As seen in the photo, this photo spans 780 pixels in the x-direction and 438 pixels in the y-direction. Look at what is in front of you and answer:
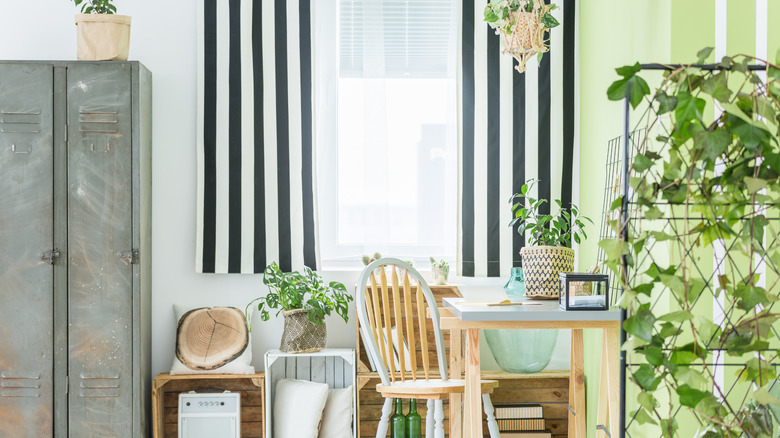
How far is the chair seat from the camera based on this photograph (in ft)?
8.44

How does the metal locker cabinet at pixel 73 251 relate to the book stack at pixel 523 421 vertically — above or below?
above

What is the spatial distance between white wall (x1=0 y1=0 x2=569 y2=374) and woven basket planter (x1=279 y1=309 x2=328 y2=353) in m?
0.30

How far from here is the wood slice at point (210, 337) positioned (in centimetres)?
353

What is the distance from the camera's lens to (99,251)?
338cm

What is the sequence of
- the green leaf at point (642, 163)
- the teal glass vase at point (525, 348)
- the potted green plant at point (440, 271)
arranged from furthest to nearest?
1. the potted green plant at point (440, 271)
2. the teal glass vase at point (525, 348)
3. the green leaf at point (642, 163)

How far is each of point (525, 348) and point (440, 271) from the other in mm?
544

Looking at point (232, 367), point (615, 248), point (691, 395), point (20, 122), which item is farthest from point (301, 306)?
point (691, 395)

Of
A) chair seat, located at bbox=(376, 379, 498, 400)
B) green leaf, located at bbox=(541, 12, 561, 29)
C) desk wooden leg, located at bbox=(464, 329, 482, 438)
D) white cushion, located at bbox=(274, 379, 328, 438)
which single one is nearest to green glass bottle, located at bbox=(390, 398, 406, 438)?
white cushion, located at bbox=(274, 379, 328, 438)

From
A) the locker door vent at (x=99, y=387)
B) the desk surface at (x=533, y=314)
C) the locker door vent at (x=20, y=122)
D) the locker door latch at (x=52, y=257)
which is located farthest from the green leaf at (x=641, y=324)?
the locker door vent at (x=20, y=122)

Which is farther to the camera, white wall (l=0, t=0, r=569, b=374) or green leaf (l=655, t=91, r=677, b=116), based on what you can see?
white wall (l=0, t=0, r=569, b=374)

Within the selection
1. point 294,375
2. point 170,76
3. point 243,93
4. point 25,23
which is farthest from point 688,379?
point 25,23

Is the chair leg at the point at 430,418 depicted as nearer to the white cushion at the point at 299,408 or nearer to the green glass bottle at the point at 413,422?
the green glass bottle at the point at 413,422

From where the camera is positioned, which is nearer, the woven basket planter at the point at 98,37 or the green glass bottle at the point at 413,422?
the green glass bottle at the point at 413,422

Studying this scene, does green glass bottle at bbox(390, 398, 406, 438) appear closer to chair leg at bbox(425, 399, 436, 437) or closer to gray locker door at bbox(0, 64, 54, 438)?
chair leg at bbox(425, 399, 436, 437)
